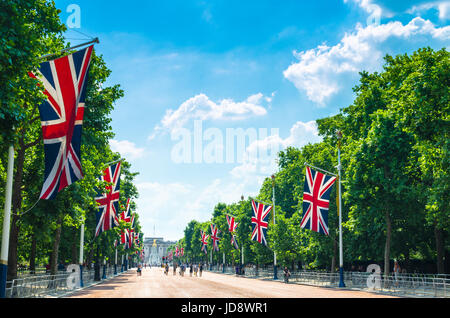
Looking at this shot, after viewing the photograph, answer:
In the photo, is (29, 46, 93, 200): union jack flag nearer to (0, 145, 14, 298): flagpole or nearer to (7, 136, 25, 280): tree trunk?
(0, 145, 14, 298): flagpole

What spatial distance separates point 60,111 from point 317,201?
24.1 metres

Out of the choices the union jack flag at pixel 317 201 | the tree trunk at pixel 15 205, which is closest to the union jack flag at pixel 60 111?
the tree trunk at pixel 15 205

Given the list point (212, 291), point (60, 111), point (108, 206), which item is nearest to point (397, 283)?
point (212, 291)

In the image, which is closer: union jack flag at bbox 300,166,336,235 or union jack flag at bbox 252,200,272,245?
union jack flag at bbox 300,166,336,235

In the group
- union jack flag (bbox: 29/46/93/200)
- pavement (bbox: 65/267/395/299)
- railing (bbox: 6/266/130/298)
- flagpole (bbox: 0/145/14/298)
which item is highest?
union jack flag (bbox: 29/46/93/200)

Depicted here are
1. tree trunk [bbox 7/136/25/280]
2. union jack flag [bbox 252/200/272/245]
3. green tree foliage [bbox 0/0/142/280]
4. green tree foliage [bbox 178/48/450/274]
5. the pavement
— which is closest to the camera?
green tree foliage [bbox 0/0/142/280]

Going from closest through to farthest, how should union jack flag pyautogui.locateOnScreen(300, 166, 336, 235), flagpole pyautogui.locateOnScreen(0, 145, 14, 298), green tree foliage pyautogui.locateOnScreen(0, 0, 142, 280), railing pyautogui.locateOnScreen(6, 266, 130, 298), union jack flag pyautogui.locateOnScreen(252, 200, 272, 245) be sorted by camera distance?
1. green tree foliage pyautogui.locateOnScreen(0, 0, 142, 280)
2. flagpole pyautogui.locateOnScreen(0, 145, 14, 298)
3. railing pyautogui.locateOnScreen(6, 266, 130, 298)
4. union jack flag pyautogui.locateOnScreen(300, 166, 336, 235)
5. union jack flag pyautogui.locateOnScreen(252, 200, 272, 245)

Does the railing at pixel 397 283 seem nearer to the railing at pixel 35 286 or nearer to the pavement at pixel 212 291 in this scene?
the pavement at pixel 212 291

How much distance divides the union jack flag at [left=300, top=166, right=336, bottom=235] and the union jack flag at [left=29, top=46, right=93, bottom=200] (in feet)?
76.0

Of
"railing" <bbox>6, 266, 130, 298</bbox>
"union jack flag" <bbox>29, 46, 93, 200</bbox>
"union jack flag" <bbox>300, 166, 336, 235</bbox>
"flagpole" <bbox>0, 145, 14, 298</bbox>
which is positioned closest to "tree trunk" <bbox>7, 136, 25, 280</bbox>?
"railing" <bbox>6, 266, 130, 298</bbox>

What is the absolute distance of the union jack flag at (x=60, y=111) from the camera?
1514cm

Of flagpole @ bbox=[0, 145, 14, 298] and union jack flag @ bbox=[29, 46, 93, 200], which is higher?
union jack flag @ bbox=[29, 46, 93, 200]

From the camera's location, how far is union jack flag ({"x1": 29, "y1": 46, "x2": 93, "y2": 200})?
596 inches

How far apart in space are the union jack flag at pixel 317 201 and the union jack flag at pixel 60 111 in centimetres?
2316
